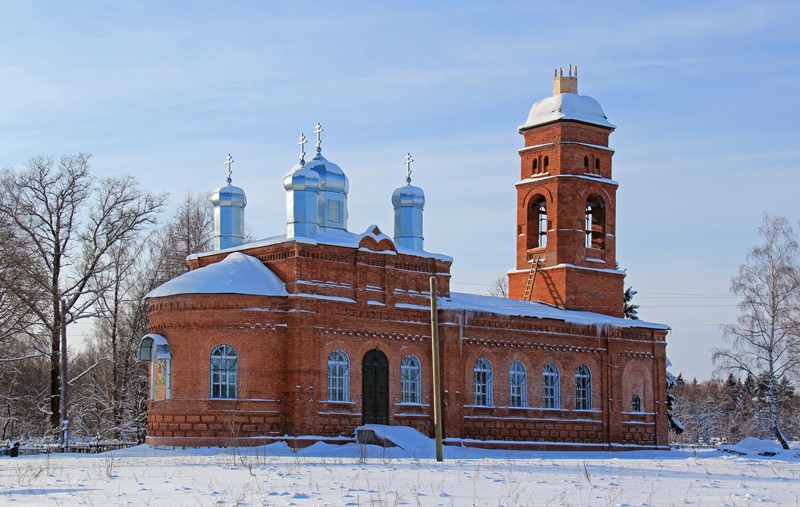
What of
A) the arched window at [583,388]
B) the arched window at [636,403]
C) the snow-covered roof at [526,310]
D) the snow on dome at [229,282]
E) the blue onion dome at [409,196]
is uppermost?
the blue onion dome at [409,196]

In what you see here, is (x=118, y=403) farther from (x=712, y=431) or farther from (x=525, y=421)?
(x=712, y=431)

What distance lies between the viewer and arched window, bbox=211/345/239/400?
92.3ft

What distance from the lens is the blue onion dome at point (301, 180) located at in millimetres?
30156

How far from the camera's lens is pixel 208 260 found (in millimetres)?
31812

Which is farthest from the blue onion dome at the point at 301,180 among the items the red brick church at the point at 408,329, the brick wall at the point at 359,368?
the brick wall at the point at 359,368

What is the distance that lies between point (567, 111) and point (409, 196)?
22.6ft

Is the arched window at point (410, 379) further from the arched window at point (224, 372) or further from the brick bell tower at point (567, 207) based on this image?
the brick bell tower at point (567, 207)

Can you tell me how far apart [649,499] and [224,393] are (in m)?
14.6

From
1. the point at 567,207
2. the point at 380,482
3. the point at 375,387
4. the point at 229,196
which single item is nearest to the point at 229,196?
the point at 229,196

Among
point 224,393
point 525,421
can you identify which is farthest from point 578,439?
point 224,393

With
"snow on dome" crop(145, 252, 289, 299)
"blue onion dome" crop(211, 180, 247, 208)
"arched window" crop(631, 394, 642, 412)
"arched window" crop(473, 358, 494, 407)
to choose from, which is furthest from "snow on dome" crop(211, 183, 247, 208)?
"arched window" crop(631, 394, 642, 412)

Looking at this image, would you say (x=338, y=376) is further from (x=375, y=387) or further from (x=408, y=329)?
(x=408, y=329)

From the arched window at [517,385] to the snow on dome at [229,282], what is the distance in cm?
777

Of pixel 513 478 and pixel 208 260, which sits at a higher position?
pixel 208 260
